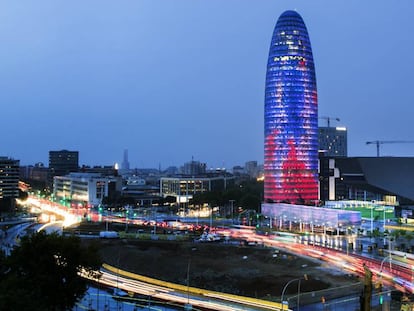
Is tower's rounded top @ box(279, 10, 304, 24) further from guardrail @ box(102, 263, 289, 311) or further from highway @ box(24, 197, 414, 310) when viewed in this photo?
guardrail @ box(102, 263, 289, 311)

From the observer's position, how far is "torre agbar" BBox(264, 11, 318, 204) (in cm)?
11800

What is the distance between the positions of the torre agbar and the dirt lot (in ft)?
148

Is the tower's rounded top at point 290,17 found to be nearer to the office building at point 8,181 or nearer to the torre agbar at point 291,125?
the torre agbar at point 291,125

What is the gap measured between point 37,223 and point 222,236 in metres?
51.5

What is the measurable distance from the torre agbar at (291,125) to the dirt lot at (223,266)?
4503 centimetres

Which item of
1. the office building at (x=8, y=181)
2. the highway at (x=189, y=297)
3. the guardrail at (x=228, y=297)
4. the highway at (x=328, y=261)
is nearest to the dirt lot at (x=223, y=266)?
the highway at (x=328, y=261)

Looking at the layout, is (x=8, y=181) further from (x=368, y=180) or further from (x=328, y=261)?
(x=328, y=261)

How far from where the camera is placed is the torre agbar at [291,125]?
11800 centimetres

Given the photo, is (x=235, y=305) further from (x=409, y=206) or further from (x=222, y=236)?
(x=409, y=206)

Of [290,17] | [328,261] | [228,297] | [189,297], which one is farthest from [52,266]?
[290,17]

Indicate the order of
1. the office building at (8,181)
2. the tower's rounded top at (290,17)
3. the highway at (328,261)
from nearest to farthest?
the highway at (328,261) < the tower's rounded top at (290,17) < the office building at (8,181)

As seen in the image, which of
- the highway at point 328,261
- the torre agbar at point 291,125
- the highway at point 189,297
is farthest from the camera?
the torre agbar at point 291,125

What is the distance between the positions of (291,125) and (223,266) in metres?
62.0

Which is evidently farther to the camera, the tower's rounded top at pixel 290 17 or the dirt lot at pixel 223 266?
the tower's rounded top at pixel 290 17
